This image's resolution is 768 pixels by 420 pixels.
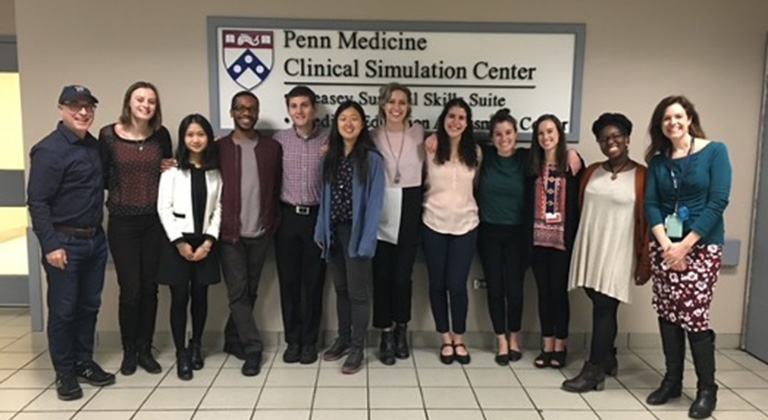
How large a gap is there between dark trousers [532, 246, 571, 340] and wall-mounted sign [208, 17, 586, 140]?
873 mm

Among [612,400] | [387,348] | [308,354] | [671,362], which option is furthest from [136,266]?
[671,362]

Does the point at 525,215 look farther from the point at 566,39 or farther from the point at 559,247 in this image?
the point at 566,39

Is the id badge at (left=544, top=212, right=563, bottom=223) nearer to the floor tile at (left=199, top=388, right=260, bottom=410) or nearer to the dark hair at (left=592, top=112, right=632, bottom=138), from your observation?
the dark hair at (left=592, top=112, right=632, bottom=138)

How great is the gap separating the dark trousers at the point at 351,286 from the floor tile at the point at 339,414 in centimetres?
57

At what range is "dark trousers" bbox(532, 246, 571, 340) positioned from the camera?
3064 millimetres

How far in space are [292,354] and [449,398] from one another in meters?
1.01

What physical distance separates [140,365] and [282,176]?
4.53 ft

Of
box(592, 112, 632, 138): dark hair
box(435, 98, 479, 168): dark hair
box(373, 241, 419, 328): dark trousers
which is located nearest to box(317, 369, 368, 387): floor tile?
box(373, 241, 419, 328): dark trousers

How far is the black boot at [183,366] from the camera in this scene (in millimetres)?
3008

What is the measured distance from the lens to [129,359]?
3086 millimetres

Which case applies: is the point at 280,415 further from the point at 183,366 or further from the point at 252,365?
the point at 183,366

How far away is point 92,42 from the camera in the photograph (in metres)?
3.27

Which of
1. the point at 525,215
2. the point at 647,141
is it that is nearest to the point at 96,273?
the point at 525,215

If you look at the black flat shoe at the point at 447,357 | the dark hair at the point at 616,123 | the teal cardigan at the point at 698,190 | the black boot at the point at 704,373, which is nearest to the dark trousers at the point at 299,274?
the black flat shoe at the point at 447,357
